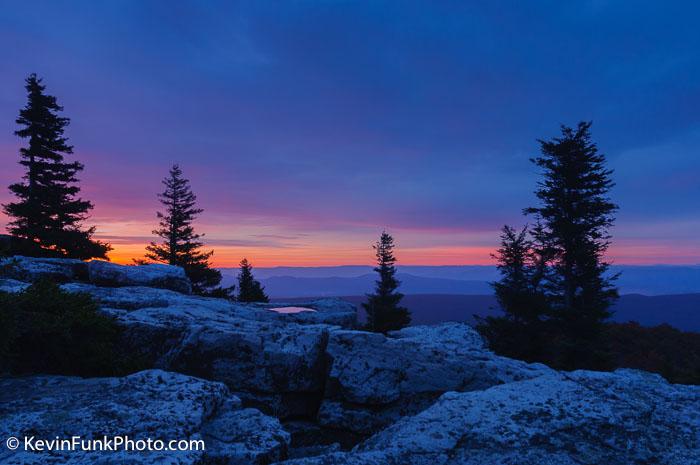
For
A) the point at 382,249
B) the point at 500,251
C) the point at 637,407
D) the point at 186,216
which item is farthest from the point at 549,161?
the point at 186,216

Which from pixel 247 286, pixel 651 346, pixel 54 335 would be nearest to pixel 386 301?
pixel 247 286

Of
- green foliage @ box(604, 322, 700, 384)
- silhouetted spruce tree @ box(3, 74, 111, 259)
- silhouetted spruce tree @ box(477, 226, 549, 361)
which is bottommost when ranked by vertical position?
green foliage @ box(604, 322, 700, 384)

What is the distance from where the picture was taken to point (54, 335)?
7523 millimetres

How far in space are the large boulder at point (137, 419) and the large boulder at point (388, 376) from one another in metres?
3.79

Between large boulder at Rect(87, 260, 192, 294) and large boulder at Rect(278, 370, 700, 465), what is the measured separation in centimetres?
1539

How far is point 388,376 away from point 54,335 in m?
7.57

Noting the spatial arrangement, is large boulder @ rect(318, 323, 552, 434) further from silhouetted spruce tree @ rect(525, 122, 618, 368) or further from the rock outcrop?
silhouetted spruce tree @ rect(525, 122, 618, 368)

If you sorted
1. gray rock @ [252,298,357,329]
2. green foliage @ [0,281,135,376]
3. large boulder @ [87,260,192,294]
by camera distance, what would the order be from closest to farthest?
green foliage @ [0,281,135,376] → gray rock @ [252,298,357,329] → large boulder @ [87,260,192,294]

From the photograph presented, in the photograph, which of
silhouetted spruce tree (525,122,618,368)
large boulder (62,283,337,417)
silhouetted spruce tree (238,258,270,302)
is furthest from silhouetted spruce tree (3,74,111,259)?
silhouetted spruce tree (525,122,618,368)

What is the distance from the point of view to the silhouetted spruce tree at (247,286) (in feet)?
142

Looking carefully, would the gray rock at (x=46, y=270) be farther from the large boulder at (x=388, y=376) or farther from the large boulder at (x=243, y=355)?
the large boulder at (x=388, y=376)

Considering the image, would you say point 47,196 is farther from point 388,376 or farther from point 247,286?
point 388,376

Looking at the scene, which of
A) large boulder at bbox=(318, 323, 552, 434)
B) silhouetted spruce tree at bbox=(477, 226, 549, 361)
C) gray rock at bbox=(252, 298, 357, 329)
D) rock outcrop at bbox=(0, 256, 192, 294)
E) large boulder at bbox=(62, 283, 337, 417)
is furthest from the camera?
silhouetted spruce tree at bbox=(477, 226, 549, 361)

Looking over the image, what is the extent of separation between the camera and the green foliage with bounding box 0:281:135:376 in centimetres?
678
